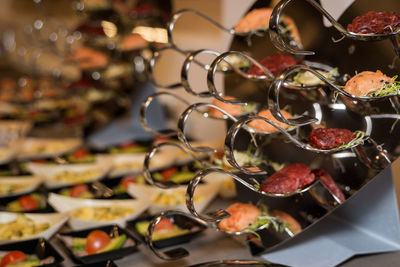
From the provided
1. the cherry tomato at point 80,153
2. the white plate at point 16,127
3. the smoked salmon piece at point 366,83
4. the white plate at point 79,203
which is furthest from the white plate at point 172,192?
the white plate at point 16,127

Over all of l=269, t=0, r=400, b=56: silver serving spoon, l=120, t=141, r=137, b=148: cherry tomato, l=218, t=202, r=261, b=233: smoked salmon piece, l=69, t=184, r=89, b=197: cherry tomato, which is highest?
l=269, t=0, r=400, b=56: silver serving spoon

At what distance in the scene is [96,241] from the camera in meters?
1.39

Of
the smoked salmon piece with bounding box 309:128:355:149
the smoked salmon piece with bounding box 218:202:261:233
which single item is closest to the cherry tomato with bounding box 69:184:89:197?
the smoked salmon piece with bounding box 218:202:261:233

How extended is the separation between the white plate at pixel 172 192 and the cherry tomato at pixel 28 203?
0.33 meters

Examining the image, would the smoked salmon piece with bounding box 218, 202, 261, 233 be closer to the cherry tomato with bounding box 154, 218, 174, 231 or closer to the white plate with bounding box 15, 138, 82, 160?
the cherry tomato with bounding box 154, 218, 174, 231

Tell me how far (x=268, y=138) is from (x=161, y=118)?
1462 mm

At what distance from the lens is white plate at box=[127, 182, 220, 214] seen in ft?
5.38

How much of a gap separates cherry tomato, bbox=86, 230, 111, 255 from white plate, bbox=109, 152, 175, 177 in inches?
27.2

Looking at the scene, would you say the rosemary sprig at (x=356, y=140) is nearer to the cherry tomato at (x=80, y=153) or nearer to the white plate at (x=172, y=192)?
the white plate at (x=172, y=192)

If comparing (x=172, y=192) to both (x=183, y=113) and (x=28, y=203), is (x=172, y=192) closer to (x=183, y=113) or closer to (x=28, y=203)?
(x=28, y=203)

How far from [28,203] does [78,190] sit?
180 millimetres

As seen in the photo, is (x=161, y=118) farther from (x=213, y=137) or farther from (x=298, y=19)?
(x=298, y=19)

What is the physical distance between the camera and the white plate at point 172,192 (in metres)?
1.64

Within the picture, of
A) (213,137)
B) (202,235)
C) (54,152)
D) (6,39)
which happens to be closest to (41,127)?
(54,152)
